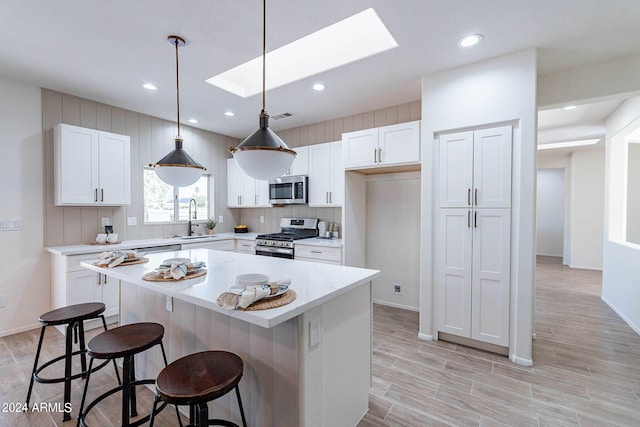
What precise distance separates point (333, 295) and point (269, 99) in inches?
115

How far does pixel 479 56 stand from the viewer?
8.48ft

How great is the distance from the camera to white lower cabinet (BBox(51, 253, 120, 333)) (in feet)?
10.2

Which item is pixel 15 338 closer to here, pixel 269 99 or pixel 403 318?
pixel 269 99

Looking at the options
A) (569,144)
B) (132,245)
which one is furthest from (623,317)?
(132,245)

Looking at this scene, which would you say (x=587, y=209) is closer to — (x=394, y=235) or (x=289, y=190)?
(x=394, y=235)

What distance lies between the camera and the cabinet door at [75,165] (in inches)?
129

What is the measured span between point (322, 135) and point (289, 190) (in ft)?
3.50

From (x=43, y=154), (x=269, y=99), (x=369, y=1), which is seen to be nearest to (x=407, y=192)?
(x=269, y=99)

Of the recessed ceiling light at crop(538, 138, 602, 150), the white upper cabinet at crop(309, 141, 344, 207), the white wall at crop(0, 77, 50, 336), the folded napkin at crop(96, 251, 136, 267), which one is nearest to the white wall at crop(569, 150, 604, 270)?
the recessed ceiling light at crop(538, 138, 602, 150)

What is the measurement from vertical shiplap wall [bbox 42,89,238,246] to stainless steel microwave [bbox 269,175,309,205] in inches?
51.8

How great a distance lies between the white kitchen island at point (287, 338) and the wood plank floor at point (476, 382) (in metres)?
0.41

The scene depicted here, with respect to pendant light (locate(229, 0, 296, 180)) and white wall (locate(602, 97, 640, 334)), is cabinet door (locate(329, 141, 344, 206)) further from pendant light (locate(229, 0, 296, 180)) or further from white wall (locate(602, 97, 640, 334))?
white wall (locate(602, 97, 640, 334))

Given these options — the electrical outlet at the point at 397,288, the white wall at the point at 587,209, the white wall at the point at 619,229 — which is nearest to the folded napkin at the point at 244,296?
the electrical outlet at the point at 397,288

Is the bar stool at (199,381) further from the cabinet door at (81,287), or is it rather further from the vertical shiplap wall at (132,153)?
the vertical shiplap wall at (132,153)
